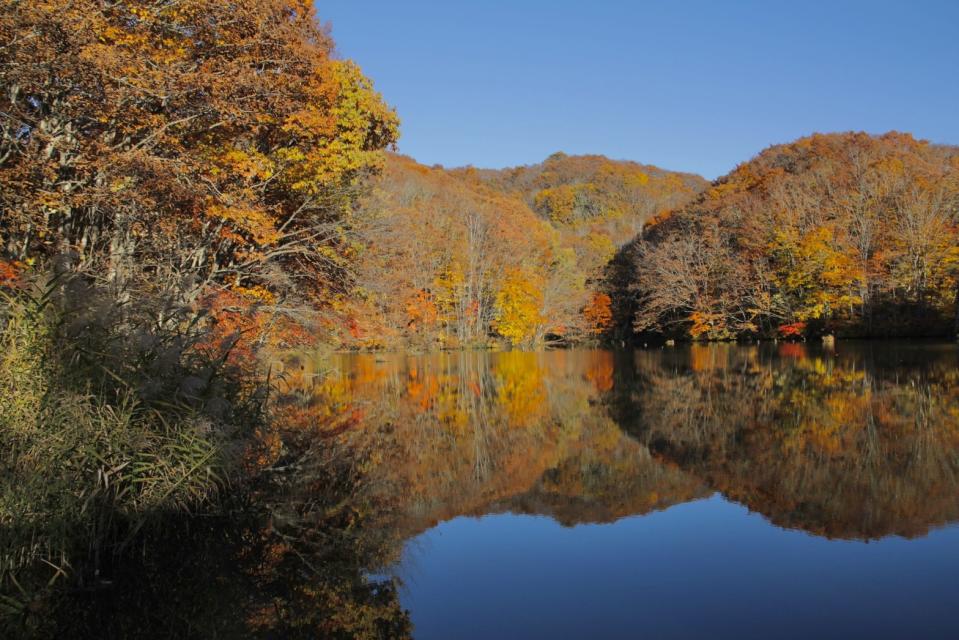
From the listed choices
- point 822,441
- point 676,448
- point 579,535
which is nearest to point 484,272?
point 676,448

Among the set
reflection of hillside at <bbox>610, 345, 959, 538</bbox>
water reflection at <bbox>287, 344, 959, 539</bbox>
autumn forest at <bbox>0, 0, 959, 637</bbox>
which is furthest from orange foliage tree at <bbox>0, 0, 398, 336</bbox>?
reflection of hillside at <bbox>610, 345, 959, 538</bbox>

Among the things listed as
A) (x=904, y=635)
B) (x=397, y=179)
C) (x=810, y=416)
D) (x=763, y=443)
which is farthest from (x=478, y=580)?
(x=397, y=179)

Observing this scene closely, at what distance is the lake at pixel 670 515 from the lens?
419 cm

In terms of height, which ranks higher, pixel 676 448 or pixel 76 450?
pixel 76 450

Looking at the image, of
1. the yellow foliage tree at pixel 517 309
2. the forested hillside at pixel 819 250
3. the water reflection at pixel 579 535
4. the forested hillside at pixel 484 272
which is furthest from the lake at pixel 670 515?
the yellow foliage tree at pixel 517 309

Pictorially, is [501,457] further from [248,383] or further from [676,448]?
[248,383]

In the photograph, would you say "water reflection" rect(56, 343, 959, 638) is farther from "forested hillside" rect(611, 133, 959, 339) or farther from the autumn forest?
"forested hillside" rect(611, 133, 959, 339)

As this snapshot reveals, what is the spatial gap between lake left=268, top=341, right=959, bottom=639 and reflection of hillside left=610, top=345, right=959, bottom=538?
0.04 meters

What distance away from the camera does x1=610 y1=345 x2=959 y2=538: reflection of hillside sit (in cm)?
609

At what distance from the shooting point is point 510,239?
5000cm

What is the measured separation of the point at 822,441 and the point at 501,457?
426 centimetres

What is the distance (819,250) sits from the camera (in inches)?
1491

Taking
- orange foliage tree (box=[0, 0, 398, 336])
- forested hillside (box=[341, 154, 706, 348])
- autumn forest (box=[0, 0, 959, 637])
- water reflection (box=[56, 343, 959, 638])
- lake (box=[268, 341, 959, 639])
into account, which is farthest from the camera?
forested hillside (box=[341, 154, 706, 348])

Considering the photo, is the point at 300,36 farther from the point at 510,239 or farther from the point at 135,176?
the point at 510,239
